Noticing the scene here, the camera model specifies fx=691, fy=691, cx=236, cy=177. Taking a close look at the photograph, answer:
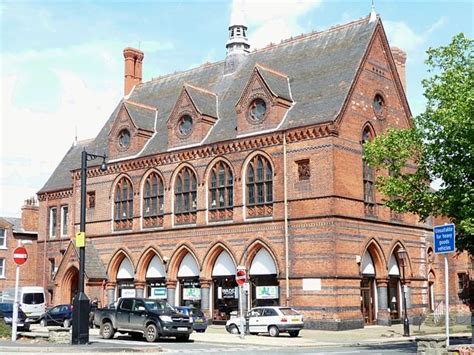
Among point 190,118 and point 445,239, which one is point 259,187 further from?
point 445,239

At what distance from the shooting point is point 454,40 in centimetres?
2436

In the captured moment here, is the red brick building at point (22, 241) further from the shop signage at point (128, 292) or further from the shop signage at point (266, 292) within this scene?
the shop signage at point (266, 292)

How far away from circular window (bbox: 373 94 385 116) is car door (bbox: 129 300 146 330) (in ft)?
61.6

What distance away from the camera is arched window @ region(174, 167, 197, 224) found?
41.3 metres

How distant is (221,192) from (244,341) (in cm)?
1337

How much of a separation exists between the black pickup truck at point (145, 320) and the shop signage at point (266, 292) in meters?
9.50

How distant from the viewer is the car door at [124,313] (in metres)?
27.9

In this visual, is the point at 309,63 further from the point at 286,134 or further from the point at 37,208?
the point at 37,208

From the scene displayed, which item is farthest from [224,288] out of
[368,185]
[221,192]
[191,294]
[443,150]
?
[443,150]

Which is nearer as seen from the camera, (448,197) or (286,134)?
(448,197)

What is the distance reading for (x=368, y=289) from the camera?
3809cm

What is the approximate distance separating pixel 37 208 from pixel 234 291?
26.1m

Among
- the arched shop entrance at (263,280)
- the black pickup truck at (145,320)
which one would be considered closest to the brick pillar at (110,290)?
the arched shop entrance at (263,280)

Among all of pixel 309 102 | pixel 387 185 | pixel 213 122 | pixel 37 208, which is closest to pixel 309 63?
pixel 309 102
